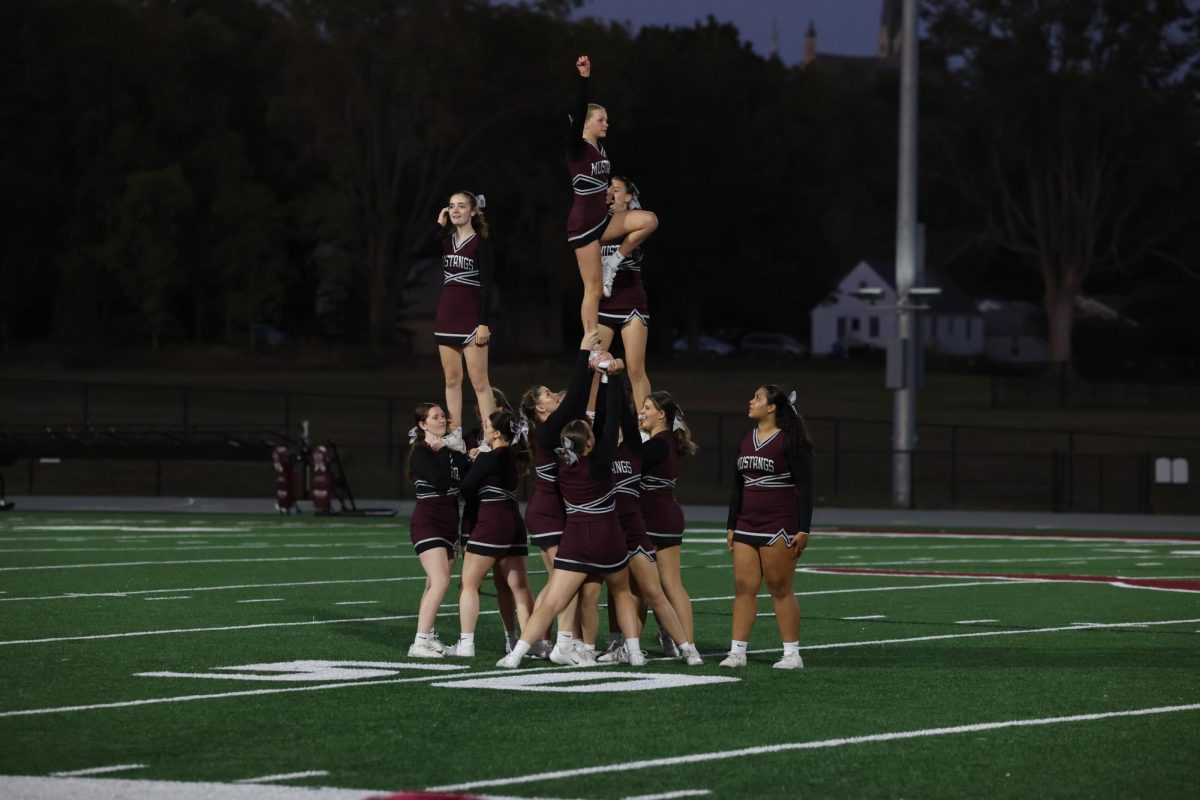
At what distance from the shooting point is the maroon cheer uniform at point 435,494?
12.6m

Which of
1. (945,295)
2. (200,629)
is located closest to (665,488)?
(200,629)

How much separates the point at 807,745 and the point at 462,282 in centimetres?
615

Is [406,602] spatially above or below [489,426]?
below

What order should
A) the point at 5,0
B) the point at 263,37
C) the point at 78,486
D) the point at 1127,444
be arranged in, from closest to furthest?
1. the point at 78,486
2. the point at 1127,444
3. the point at 5,0
4. the point at 263,37

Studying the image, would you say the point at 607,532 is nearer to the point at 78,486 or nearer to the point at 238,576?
the point at 238,576

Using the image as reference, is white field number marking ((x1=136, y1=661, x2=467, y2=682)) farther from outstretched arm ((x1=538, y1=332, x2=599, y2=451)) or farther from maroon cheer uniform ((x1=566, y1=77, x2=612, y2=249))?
maroon cheer uniform ((x1=566, y1=77, x2=612, y2=249))

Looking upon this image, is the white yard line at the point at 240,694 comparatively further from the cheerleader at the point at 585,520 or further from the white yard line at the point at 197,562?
the white yard line at the point at 197,562

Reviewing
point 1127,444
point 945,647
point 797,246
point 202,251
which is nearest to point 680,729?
point 945,647

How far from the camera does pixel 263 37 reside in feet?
273

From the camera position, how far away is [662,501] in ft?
42.3

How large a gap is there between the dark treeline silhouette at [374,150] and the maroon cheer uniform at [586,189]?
52827 millimetres

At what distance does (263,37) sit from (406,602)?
6953 cm

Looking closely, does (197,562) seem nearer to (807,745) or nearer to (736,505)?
(736,505)

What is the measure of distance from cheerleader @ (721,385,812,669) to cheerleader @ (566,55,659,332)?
4.52ft
